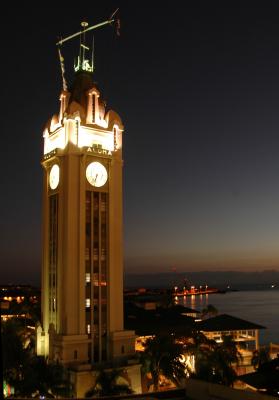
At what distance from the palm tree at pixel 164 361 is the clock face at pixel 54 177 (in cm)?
1933

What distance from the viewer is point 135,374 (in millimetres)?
48594

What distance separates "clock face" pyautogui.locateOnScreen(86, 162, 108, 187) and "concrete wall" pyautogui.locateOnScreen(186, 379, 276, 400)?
25842 mm

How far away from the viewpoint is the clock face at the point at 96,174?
52594mm

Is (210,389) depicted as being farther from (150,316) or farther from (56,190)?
(150,316)

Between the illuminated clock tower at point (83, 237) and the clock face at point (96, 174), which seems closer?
the illuminated clock tower at point (83, 237)

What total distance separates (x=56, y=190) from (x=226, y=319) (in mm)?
29296

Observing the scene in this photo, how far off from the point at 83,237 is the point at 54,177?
7.83m

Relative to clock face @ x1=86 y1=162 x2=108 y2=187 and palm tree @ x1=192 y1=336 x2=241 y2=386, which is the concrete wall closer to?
palm tree @ x1=192 y1=336 x2=241 y2=386

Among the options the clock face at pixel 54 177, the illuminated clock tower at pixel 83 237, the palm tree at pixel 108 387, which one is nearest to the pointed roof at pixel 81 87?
the illuminated clock tower at pixel 83 237

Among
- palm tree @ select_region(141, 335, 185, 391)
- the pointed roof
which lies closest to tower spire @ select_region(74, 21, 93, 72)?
the pointed roof

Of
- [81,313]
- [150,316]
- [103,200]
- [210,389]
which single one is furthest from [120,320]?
[210,389]

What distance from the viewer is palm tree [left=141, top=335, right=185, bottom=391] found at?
144ft

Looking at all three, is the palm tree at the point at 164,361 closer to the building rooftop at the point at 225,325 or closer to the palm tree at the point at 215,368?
the palm tree at the point at 215,368

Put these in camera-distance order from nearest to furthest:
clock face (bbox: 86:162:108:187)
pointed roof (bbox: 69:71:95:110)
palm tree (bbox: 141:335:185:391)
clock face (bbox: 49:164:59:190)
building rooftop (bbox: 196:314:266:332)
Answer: palm tree (bbox: 141:335:185:391) → clock face (bbox: 86:162:108:187) → clock face (bbox: 49:164:59:190) → pointed roof (bbox: 69:71:95:110) → building rooftop (bbox: 196:314:266:332)
